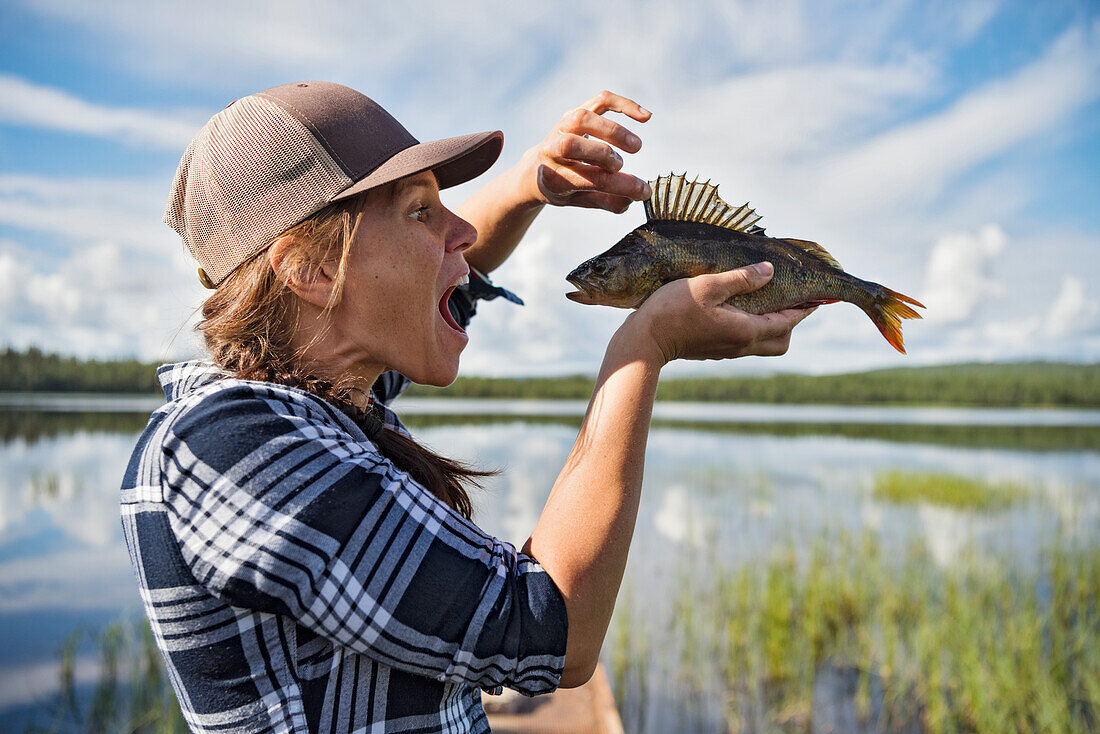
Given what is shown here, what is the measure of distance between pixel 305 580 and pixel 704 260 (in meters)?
1.53

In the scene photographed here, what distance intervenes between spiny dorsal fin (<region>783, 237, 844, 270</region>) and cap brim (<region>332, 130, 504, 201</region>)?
3.37ft

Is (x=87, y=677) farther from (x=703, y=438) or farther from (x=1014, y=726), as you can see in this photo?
(x=703, y=438)

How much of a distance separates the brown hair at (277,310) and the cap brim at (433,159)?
59 mm

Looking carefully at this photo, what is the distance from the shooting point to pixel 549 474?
2339 cm

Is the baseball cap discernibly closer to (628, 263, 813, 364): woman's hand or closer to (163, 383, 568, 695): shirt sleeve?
(163, 383, 568, 695): shirt sleeve

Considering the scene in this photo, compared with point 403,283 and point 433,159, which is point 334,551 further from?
point 433,159

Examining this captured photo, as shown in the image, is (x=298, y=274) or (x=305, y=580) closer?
(x=305, y=580)

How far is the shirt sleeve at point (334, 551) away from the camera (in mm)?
1216

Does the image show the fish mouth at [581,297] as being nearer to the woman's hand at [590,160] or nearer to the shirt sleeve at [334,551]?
the woman's hand at [590,160]

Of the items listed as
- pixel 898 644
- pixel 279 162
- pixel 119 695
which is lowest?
pixel 119 695

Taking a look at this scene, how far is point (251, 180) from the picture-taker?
5.08ft

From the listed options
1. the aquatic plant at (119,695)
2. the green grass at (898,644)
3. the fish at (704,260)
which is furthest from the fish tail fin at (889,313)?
the aquatic plant at (119,695)

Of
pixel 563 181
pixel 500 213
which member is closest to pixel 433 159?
pixel 563 181

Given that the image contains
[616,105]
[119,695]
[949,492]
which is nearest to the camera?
[616,105]
